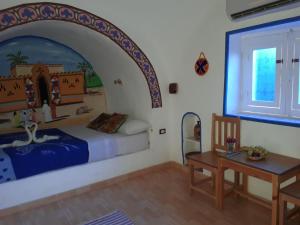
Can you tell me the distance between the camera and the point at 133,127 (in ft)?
12.0

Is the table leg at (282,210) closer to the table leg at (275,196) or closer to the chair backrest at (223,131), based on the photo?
the table leg at (275,196)

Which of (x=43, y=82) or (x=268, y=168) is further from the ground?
(x=43, y=82)

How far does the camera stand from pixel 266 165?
2.39 meters

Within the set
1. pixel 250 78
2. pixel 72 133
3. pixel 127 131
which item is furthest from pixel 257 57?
pixel 72 133

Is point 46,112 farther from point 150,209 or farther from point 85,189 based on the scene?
point 150,209

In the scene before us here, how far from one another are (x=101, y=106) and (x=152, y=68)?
4.85 ft

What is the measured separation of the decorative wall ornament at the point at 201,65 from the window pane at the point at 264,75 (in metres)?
0.57

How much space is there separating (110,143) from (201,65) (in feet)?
5.07

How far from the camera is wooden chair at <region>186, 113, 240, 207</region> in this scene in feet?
9.49

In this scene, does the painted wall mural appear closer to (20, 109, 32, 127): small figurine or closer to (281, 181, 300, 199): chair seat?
(20, 109, 32, 127): small figurine

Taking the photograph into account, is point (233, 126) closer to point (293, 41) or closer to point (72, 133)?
point (293, 41)

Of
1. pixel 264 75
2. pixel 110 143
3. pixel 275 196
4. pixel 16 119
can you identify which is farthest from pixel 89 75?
pixel 275 196

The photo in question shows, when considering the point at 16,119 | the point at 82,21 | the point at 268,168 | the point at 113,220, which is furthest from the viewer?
the point at 16,119

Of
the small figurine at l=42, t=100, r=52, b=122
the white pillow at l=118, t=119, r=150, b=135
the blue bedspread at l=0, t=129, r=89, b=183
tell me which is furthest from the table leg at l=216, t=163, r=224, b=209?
the small figurine at l=42, t=100, r=52, b=122
